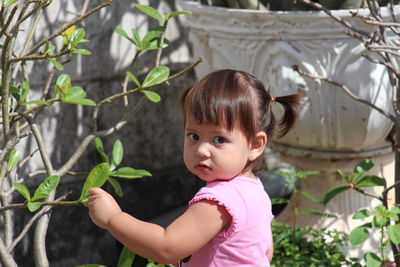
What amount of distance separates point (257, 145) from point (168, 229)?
31 centimetres

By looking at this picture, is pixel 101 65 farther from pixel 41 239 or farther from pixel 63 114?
pixel 41 239

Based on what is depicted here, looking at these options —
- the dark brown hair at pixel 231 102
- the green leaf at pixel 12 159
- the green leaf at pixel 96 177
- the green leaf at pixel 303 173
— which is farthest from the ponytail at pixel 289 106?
the green leaf at pixel 303 173

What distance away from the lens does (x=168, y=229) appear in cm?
197

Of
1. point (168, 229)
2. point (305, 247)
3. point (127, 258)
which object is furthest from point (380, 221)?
point (168, 229)

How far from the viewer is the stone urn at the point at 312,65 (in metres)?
3.10

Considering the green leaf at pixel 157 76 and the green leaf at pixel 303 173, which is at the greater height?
the green leaf at pixel 157 76

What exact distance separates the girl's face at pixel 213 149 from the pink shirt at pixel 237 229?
47 millimetres

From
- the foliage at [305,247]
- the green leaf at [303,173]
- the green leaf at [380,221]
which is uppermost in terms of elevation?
the green leaf at [380,221]

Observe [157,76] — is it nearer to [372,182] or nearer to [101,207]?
[101,207]

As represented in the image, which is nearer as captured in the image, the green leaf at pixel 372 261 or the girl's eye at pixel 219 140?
the girl's eye at pixel 219 140

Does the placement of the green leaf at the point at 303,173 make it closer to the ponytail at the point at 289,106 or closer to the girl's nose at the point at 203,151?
the ponytail at the point at 289,106

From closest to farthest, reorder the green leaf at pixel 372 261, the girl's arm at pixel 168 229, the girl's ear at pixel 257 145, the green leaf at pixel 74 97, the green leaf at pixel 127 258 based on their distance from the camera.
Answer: the girl's arm at pixel 168 229 → the girl's ear at pixel 257 145 → the green leaf at pixel 74 97 → the green leaf at pixel 127 258 → the green leaf at pixel 372 261

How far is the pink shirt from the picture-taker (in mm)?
2023

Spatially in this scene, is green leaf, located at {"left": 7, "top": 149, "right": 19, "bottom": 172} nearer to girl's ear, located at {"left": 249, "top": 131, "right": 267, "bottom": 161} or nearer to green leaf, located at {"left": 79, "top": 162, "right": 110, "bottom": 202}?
green leaf, located at {"left": 79, "top": 162, "right": 110, "bottom": 202}
